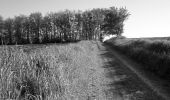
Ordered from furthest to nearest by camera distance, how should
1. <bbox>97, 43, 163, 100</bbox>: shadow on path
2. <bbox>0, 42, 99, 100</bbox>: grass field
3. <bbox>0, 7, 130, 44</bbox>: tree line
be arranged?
<bbox>0, 7, 130, 44</bbox>: tree line
<bbox>97, 43, 163, 100</bbox>: shadow on path
<bbox>0, 42, 99, 100</bbox>: grass field

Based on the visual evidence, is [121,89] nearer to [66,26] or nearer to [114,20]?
[66,26]

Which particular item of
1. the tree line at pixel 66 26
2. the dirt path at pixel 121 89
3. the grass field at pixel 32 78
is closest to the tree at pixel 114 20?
the tree line at pixel 66 26

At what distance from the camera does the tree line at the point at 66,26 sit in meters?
74.1

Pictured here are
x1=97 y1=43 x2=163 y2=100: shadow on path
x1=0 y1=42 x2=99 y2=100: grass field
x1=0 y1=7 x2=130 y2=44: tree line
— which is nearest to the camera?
x1=0 y1=42 x2=99 y2=100: grass field

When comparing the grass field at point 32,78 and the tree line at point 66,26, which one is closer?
the grass field at point 32,78

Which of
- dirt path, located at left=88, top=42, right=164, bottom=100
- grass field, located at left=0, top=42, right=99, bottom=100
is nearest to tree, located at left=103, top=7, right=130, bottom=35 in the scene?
dirt path, located at left=88, top=42, right=164, bottom=100

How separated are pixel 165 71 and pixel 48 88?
7.67 m

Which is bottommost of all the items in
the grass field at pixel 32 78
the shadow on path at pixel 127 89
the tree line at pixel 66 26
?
the shadow on path at pixel 127 89

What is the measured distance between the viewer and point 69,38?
242ft

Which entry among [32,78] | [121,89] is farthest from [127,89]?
[32,78]

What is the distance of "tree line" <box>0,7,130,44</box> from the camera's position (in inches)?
2916

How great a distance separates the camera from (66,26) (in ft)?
244

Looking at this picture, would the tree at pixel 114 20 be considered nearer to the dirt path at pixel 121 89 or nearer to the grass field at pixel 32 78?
the dirt path at pixel 121 89

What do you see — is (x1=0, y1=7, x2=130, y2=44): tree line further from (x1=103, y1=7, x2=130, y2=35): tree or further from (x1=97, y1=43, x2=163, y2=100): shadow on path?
(x1=97, y1=43, x2=163, y2=100): shadow on path
